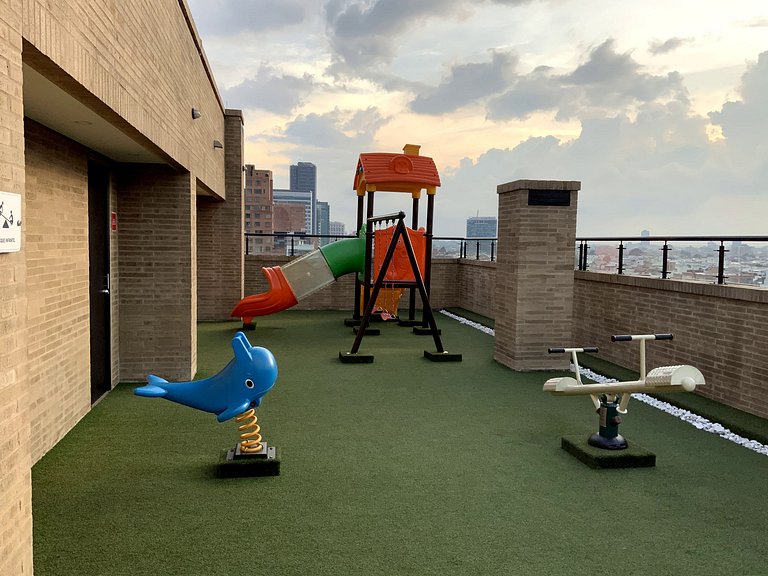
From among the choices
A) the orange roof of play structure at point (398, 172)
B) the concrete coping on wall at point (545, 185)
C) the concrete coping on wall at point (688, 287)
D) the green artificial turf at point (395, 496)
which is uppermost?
the orange roof of play structure at point (398, 172)

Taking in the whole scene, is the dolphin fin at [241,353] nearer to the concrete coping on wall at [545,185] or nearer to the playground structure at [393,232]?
the concrete coping on wall at [545,185]

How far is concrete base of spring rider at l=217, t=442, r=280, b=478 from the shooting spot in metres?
4.85

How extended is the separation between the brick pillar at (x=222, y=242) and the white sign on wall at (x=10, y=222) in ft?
39.9

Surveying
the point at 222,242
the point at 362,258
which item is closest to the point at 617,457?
the point at 362,258

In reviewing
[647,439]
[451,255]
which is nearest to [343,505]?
[647,439]

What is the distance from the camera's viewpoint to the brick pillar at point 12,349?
2592 mm

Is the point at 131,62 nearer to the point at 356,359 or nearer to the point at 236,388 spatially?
the point at 236,388

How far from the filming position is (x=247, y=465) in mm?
4859

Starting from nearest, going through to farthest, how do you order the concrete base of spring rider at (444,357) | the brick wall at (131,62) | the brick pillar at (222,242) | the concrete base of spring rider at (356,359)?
the brick wall at (131,62)
the concrete base of spring rider at (356,359)
the concrete base of spring rider at (444,357)
the brick pillar at (222,242)

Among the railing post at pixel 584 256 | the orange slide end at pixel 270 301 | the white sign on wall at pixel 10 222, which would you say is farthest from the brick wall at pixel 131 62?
the railing post at pixel 584 256

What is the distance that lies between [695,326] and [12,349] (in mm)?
7285

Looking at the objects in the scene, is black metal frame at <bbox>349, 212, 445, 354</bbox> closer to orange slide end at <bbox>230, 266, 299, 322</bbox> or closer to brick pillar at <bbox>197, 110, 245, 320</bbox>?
orange slide end at <bbox>230, 266, 299, 322</bbox>

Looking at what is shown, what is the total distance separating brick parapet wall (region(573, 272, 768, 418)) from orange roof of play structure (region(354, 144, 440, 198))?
4873 millimetres

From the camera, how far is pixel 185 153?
7715 mm
